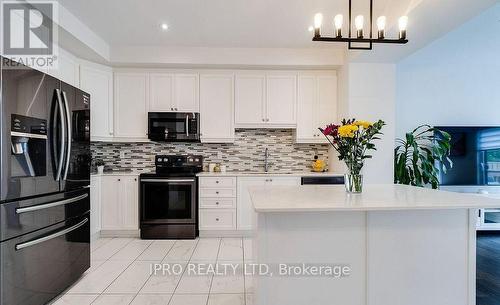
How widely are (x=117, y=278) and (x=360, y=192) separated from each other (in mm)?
2326

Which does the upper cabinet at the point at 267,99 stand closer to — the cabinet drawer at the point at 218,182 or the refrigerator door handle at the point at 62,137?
the cabinet drawer at the point at 218,182

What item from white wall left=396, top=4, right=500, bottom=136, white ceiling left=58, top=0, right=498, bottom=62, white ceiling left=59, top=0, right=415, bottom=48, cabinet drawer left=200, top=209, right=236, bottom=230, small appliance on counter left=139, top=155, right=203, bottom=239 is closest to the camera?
white ceiling left=58, top=0, right=498, bottom=62

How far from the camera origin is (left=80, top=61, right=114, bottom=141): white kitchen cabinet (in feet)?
11.7

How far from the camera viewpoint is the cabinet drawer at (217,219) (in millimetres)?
3680

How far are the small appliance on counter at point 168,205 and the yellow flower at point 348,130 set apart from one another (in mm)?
2283

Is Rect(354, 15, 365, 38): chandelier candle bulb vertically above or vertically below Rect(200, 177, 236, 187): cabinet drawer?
above

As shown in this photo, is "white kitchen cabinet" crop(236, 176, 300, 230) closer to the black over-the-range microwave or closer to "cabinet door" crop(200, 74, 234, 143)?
"cabinet door" crop(200, 74, 234, 143)

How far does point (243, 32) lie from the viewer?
3234 millimetres

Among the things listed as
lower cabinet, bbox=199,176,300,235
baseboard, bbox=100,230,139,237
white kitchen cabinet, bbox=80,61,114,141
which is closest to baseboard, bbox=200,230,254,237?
lower cabinet, bbox=199,176,300,235

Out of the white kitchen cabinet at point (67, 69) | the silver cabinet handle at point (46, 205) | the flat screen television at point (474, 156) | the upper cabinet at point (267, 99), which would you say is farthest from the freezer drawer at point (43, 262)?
the flat screen television at point (474, 156)

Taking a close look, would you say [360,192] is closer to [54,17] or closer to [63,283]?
[63,283]

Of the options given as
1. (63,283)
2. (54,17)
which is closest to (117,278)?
(63,283)

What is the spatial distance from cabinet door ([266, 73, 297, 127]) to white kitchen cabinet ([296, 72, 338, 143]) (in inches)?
4.0

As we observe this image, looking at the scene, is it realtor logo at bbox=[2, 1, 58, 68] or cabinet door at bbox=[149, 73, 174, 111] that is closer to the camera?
realtor logo at bbox=[2, 1, 58, 68]
